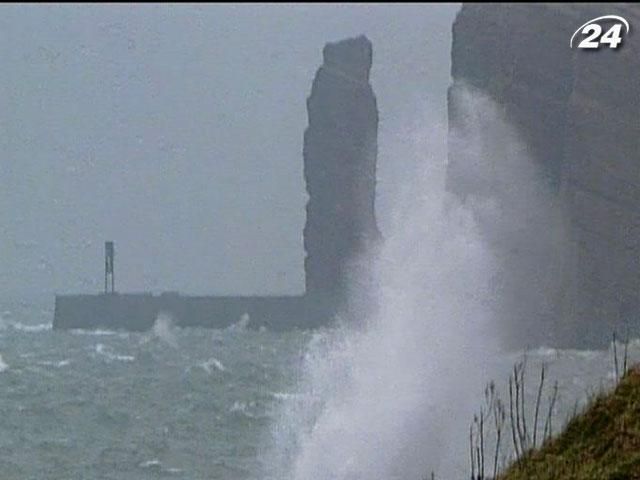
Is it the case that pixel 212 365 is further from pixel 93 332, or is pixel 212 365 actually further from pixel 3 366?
pixel 93 332

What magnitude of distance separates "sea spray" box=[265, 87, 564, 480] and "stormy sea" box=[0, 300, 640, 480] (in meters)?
0.13

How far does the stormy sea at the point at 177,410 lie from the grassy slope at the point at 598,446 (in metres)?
5.03

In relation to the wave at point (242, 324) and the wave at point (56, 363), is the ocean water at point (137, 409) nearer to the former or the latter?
the wave at point (56, 363)

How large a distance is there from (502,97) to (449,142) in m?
23.2

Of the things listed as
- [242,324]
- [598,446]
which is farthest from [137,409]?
[242,324]

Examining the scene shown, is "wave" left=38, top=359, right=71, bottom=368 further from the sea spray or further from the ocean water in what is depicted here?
the sea spray

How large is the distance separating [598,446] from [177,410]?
91.0 ft

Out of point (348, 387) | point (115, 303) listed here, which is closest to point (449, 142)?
point (348, 387)

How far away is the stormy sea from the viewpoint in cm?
2805

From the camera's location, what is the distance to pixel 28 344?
75125 millimetres

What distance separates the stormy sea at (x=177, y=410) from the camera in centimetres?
2805

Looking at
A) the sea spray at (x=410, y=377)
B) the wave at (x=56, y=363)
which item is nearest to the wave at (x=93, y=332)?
the wave at (x=56, y=363)

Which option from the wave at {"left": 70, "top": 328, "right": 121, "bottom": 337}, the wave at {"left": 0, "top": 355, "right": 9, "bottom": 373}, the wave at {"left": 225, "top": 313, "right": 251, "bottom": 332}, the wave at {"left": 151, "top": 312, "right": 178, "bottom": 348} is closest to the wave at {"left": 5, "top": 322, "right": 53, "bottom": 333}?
the wave at {"left": 70, "top": 328, "right": 121, "bottom": 337}

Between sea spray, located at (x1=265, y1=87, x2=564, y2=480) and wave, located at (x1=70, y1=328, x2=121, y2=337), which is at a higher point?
sea spray, located at (x1=265, y1=87, x2=564, y2=480)
